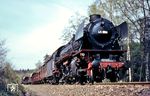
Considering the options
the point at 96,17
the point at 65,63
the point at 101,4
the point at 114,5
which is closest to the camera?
the point at 96,17

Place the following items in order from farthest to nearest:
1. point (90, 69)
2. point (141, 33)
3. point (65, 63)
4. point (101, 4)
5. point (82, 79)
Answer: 1. point (101, 4)
2. point (141, 33)
3. point (65, 63)
4. point (82, 79)
5. point (90, 69)

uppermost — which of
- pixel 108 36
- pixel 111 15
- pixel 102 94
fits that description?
pixel 111 15

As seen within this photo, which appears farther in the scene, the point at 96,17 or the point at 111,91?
the point at 96,17

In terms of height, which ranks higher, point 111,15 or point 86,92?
point 111,15

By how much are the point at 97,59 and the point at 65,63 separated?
615cm

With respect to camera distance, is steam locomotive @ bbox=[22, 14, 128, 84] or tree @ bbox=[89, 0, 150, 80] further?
tree @ bbox=[89, 0, 150, 80]

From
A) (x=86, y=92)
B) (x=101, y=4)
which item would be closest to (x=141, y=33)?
(x=101, y=4)

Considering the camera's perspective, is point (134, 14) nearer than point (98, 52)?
No

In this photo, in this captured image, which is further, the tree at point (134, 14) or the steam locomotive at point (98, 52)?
the tree at point (134, 14)

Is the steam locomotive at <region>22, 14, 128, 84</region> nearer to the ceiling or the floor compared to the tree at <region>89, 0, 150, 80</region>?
nearer to the floor

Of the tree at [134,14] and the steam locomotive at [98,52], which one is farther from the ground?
the tree at [134,14]

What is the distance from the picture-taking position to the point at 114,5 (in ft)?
136

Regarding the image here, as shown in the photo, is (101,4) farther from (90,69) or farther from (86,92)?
(86,92)

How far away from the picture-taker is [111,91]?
1383 cm
